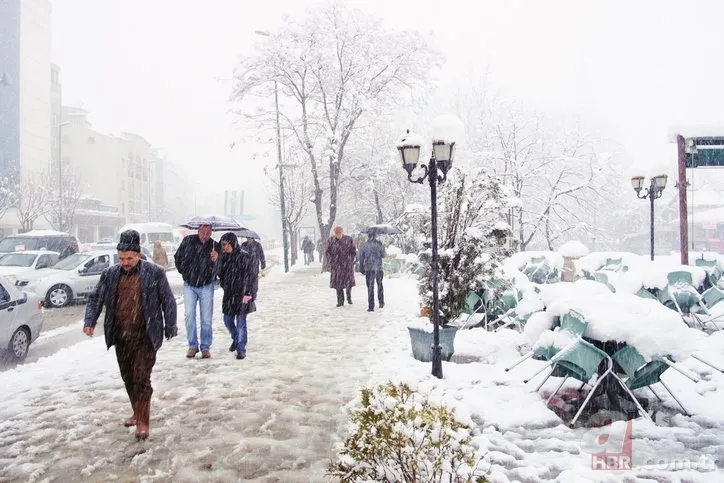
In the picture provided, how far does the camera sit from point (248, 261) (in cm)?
709

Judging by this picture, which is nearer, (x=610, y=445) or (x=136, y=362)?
(x=610, y=445)

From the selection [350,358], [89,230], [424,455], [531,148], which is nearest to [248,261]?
[350,358]

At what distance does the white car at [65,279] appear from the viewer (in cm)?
1266

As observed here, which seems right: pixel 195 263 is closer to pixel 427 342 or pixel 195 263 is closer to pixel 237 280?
pixel 237 280

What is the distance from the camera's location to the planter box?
6884 millimetres

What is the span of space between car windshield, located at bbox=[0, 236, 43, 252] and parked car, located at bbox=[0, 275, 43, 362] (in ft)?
42.2

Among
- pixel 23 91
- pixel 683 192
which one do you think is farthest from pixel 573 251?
pixel 23 91

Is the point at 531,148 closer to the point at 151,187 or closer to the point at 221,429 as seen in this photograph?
the point at 221,429

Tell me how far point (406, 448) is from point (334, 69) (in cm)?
2230

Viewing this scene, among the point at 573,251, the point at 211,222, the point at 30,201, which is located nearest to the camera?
the point at 211,222

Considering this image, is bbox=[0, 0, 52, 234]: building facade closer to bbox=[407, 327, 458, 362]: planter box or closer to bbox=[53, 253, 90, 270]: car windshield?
bbox=[53, 253, 90, 270]: car windshield

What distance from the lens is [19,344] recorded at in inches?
291

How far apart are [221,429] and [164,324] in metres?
1.11

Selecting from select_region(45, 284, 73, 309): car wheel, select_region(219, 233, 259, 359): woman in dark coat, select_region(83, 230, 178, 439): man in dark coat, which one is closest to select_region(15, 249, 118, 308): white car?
select_region(45, 284, 73, 309): car wheel
